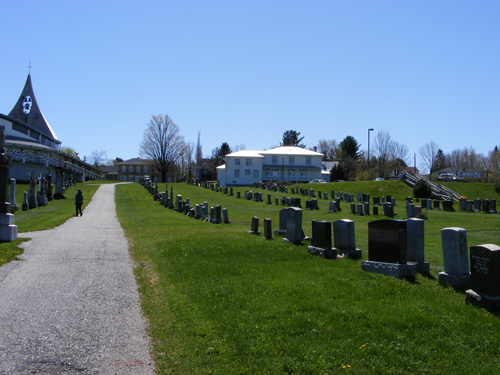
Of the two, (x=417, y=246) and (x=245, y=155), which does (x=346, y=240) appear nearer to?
(x=417, y=246)

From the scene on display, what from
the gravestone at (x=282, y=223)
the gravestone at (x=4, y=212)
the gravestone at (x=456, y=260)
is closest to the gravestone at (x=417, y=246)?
the gravestone at (x=456, y=260)

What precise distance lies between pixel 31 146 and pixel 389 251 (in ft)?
212

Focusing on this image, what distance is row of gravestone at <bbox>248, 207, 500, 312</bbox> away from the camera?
6.17 meters

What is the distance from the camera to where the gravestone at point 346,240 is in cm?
988

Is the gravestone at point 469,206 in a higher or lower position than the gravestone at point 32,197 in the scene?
lower

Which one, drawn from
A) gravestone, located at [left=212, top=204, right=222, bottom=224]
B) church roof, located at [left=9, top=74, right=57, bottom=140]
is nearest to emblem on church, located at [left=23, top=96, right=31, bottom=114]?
church roof, located at [left=9, top=74, right=57, bottom=140]

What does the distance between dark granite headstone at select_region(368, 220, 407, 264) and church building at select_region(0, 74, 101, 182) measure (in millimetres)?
33779

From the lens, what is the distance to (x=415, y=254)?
27.9 feet

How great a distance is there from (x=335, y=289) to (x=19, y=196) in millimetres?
39163

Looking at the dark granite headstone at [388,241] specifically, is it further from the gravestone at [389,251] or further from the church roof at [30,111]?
the church roof at [30,111]

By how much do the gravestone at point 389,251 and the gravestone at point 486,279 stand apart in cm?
155

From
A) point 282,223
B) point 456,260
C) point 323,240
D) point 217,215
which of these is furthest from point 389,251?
point 217,215

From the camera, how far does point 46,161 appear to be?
210 feet

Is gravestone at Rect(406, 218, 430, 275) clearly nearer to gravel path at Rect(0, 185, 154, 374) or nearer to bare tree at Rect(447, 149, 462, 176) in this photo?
gravel path at Rect(0, 185, 154, 374)
